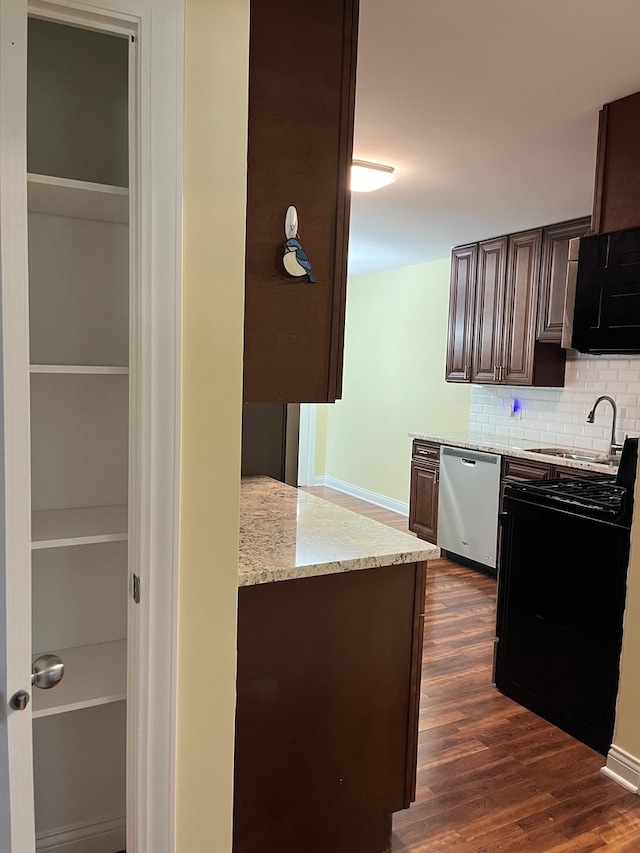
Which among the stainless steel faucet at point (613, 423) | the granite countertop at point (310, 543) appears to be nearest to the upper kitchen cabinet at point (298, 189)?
the granite countertop at point (310, 543)

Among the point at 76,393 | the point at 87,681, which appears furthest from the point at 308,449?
the point at 87,681

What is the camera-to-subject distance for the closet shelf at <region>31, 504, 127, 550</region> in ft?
4.44

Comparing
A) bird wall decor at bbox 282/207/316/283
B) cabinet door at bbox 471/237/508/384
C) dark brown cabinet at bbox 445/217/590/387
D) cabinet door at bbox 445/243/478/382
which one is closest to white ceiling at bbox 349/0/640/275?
dark brown cabinet at bbox 445/217/590/387

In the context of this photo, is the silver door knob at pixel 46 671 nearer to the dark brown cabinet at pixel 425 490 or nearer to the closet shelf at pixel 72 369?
the closet shelf at pixel 72 369

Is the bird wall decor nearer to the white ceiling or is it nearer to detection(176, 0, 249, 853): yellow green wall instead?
detection(176, 0, 249, 853): yellow green wall

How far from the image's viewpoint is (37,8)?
3.73ft

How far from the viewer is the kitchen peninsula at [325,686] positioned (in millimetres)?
1640

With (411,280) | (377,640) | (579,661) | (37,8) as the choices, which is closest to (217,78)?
(37,8)

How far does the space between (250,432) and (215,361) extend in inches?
56.7

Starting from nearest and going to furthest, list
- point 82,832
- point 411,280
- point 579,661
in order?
point 82,832
point 579,661
point 411,280

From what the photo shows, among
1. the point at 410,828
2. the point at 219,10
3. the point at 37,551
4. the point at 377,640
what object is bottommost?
the point at 410,828

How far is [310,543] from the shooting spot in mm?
1859

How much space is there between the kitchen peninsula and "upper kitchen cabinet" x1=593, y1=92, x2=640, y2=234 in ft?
5.06

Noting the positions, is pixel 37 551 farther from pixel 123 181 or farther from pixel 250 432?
pixel 250 432
